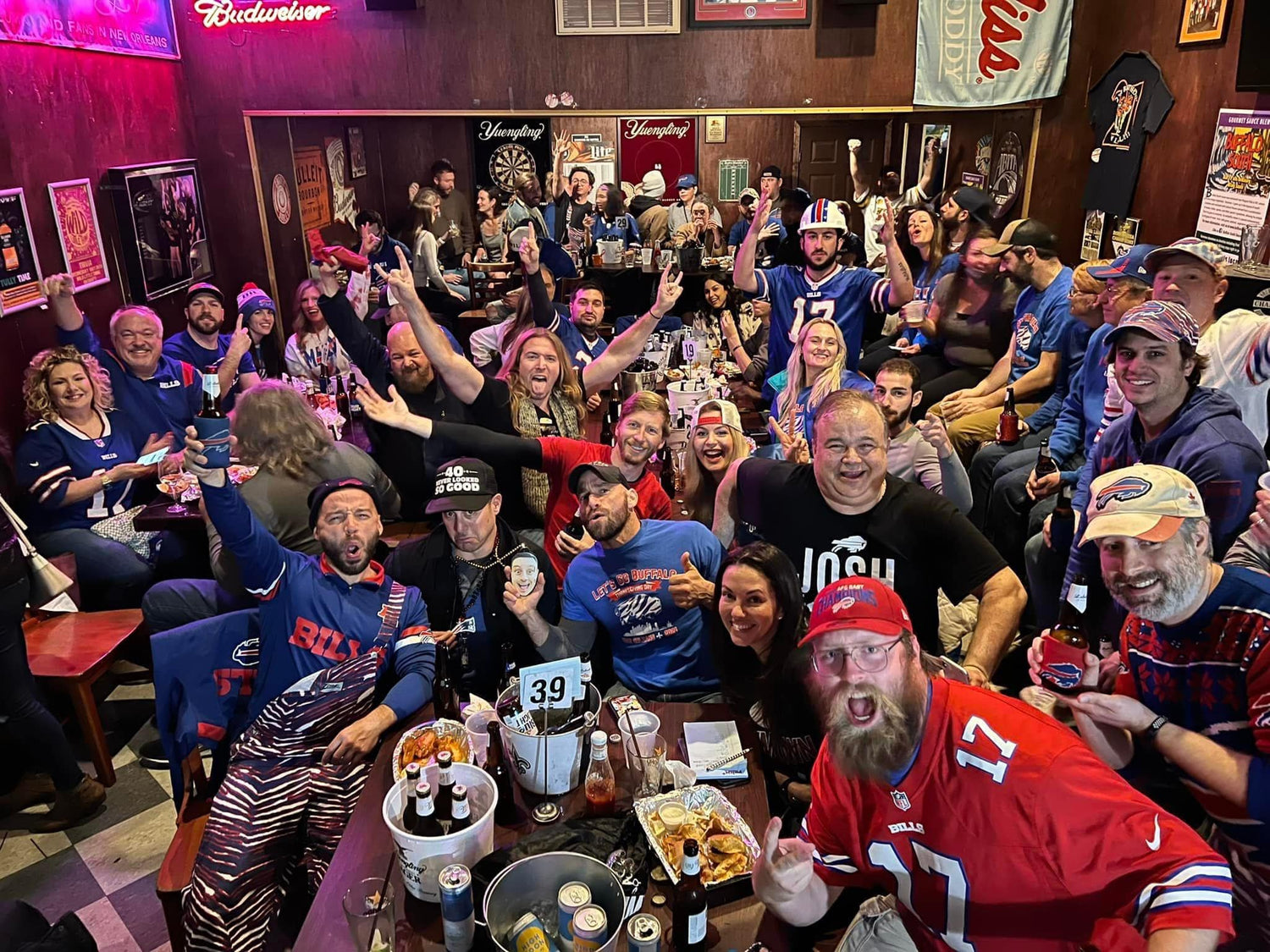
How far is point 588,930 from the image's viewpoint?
1721 mm

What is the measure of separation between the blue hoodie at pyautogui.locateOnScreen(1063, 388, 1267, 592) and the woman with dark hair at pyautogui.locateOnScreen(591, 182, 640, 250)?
215 inches

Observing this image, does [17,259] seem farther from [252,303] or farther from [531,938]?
[531,938]

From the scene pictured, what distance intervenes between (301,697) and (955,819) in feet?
6.80

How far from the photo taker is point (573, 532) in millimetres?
3643

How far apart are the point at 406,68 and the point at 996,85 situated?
15.1 feet

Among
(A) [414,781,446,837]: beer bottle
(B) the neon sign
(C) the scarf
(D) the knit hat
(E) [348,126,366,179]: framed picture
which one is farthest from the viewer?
(E) [348,126,366,179]: framed picture

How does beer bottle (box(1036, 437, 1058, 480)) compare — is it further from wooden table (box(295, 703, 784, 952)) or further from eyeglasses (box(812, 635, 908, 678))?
eyeglasses (box(812, 635, 908, 678))

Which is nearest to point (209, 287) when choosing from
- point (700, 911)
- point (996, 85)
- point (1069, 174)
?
point (700, 911)

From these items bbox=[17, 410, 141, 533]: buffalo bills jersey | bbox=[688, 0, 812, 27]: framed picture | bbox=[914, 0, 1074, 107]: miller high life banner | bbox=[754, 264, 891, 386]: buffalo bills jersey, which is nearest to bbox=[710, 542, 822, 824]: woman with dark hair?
bbox=[754, 264, 891, 386]: buffalo bills jersey

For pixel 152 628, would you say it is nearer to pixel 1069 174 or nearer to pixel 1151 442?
pixel 1151 442

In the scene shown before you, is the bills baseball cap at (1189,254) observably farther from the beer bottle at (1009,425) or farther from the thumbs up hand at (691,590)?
the thumbs up hand at (691,590)

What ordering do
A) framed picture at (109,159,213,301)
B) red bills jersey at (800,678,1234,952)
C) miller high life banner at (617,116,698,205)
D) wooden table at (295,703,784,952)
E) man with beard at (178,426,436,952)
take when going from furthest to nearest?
miller high life banner at (617,116,698,205), framed picture at (109,159,213,301), man with beard at (178,426,436,952), wooden table at (295,703,784,952), red bills jersey at (800,678,1234,952)

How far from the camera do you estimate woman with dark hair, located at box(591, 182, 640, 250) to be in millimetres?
7891

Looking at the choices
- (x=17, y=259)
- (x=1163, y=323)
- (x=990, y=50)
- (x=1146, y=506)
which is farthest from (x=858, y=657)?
(x=990, y=50)
